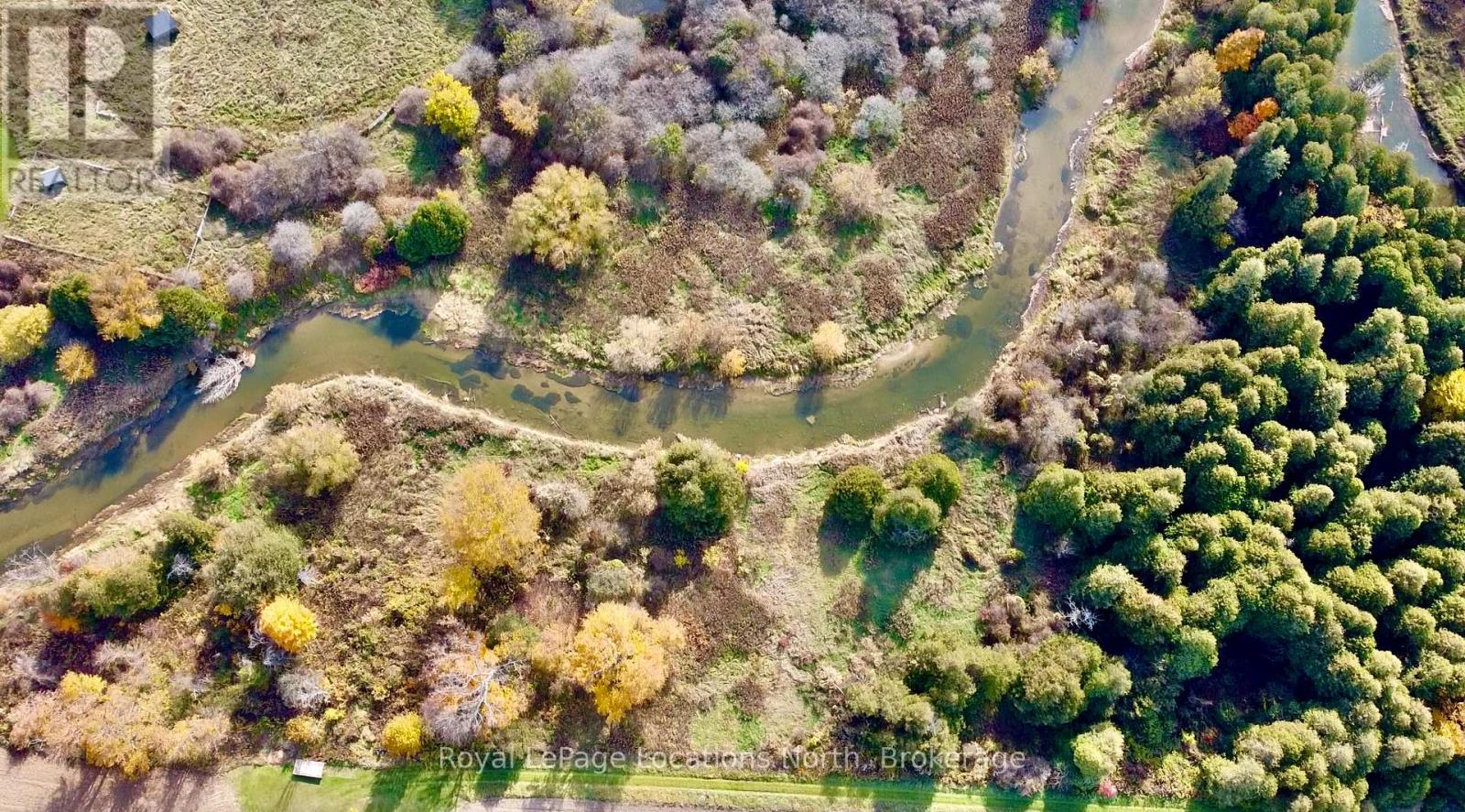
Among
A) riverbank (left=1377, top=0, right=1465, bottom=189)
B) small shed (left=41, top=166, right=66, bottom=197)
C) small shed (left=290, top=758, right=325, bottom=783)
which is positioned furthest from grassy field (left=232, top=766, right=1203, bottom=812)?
riverbank (left=1377, top=0, right=1465, bottom=189)

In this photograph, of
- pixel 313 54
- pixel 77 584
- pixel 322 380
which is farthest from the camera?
pixel 313 54

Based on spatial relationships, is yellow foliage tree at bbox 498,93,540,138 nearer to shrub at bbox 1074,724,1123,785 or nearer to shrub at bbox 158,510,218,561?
shrub at bbox 158,510,218,561

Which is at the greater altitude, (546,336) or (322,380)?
(546,336)

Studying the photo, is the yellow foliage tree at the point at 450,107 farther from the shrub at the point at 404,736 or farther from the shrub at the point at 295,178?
the shrub at the point at 404,736

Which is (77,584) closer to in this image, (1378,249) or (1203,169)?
(1203,169)

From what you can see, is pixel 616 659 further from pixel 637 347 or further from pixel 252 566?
pixel 252 566

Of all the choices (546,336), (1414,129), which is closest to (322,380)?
(546,336)

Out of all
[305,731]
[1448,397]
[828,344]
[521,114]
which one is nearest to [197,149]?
[521,114]

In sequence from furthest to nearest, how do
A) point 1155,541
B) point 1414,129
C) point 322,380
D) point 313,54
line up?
point 1414,129
point 313,54
point 322,380
point 1155,541
